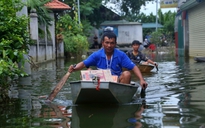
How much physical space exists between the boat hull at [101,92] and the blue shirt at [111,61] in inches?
21.3

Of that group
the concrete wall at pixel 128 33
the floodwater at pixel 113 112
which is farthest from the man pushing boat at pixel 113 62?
the concrete wall at pixel 128 33

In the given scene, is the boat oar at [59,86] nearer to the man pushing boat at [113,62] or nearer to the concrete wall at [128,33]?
the man pushing boat at [113,62]

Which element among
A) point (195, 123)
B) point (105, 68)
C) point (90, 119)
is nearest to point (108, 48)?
point (105, 68)

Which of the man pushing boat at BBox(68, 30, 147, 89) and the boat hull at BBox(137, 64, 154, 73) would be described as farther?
the boat hull at BBox(137, 64, 154, 73)

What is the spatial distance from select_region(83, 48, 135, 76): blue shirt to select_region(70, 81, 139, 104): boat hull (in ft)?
1.77

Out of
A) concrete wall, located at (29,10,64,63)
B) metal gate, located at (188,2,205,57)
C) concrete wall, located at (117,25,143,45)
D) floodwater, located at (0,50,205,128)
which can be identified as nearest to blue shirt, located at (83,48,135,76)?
floodwater, located at (0,50,205,128)

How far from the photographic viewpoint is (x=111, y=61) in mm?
7637

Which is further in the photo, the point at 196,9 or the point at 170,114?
the point at 196,9

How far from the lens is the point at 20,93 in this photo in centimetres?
918

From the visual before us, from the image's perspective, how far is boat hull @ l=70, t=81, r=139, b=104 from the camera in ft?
21.8

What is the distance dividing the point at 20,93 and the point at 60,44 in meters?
18.1

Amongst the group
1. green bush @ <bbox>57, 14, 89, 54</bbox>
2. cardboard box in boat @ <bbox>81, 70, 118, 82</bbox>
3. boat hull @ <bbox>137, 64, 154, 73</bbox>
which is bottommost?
boat hull @ <bbox>137, 64, 154, 73</bbox>

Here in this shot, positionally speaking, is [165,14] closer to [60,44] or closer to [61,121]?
[60,44]

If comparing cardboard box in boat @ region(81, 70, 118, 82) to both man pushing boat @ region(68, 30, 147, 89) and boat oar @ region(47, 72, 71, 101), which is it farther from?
boat oar @ region(47, 72, 71, 101)
